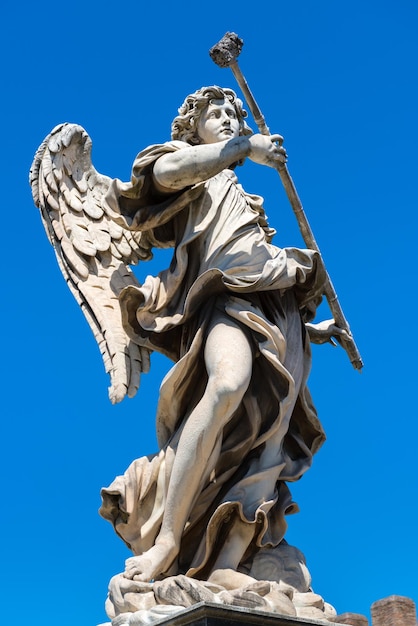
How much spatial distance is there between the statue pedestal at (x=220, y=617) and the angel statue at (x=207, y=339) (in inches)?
23.9

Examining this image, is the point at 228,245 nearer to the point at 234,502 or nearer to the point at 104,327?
the point at 104,327

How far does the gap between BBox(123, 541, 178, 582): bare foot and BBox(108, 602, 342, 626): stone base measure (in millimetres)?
449

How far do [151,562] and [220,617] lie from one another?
2.89ft

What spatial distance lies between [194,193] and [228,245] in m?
0.42

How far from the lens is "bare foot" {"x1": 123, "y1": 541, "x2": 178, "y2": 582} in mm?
7008

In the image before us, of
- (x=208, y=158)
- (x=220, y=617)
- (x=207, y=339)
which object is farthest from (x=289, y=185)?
(x=220, y=617)

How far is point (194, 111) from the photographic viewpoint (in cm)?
858

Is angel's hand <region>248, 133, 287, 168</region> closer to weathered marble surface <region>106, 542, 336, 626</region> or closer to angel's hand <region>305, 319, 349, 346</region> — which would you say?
angel's hand <region>305, 319, 349, 346</region>

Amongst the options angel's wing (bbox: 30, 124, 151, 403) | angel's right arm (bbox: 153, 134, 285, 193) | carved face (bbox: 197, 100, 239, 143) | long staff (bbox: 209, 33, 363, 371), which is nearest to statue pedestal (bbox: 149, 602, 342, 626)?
angel's wing (bbox: 30, 124, 151, 403)

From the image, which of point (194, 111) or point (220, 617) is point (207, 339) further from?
point (220, 617)

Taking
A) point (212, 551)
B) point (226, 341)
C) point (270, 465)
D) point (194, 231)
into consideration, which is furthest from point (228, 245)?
point (212, 551)

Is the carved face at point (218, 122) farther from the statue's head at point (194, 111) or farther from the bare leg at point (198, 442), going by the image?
the bare leg at point (198, 442)

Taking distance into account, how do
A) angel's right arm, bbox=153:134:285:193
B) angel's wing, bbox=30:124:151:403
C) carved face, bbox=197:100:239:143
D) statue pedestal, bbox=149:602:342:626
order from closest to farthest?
1. statue pedestal, bbox=149:602:342:626
2. angel's right arm, bbox=153:134:285:193
3. angel's wing, bbox=30:124:151:403
4. carved face, bbox=197:100:239:143

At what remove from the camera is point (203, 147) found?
7914mm
